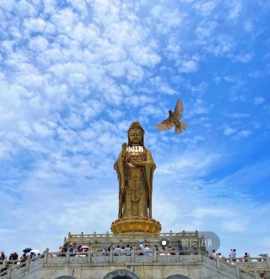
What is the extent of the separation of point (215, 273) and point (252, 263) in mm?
2658

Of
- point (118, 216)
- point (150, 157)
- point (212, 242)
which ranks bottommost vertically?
point (212, 242)

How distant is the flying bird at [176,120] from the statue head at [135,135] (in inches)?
112

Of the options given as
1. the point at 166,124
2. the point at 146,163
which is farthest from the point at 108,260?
the point at 166,124

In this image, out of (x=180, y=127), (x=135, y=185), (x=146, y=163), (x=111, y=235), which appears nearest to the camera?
(x=111, y=235)

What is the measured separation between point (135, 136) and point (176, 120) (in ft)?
12.4

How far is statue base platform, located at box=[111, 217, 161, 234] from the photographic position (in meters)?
33.5

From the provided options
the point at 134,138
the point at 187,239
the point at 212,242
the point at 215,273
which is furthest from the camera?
the point at 134,138

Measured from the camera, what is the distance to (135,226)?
110 feet

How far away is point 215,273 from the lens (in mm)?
21688

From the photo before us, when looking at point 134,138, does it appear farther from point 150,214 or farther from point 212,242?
point 212,242

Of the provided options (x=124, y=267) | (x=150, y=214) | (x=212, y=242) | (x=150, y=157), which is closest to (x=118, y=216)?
(x=150, y=214)

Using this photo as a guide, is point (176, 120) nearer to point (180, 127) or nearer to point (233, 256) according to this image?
point (180, 127)

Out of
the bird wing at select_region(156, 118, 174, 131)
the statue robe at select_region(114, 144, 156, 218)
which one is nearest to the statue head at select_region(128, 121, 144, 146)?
the statue robe at select_region(114, 144, 156, 218)

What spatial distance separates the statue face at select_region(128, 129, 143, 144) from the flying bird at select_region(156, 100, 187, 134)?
2.82m
